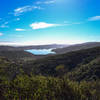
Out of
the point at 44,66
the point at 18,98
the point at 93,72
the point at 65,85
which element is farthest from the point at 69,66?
the point at 18,98

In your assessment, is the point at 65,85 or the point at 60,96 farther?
the point at 65,85

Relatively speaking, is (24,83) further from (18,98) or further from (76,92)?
(76,92)

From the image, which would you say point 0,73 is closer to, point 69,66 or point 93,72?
point 93,72

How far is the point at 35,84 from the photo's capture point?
342 inches

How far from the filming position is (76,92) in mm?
8711

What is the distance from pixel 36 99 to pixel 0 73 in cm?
555

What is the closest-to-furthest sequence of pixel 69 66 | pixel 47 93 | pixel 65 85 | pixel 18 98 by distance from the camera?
pixel 18 98
pixel 47 93
pixel 65 85
pixel 69 66

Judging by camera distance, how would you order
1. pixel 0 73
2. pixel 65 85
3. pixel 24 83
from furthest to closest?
pixel 0 73
pixel 65 85
pixel 24 83

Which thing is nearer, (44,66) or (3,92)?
(3,92)

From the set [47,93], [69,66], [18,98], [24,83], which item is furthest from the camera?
[69,66]

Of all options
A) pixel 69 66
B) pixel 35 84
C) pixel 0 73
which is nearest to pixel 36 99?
pixel 35 84

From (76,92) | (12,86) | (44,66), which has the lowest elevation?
(44,66)

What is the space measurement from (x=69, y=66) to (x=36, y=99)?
138 ft

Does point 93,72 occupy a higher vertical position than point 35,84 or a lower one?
lower
